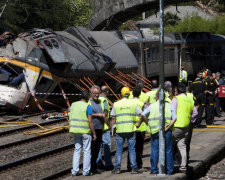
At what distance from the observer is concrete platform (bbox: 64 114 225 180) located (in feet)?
32.9

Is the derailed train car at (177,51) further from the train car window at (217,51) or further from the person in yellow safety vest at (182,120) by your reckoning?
the person in yellow safety vest at (182,120)

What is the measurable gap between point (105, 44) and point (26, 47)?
497 centimetres

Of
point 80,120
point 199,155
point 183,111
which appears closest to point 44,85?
point 199,155

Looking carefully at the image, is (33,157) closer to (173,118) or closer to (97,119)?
(97,119)

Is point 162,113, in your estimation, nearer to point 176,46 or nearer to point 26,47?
point 26,47

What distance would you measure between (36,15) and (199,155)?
25.8 meters

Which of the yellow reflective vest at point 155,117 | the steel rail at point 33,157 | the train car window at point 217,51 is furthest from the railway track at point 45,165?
the train car window at point 217,51

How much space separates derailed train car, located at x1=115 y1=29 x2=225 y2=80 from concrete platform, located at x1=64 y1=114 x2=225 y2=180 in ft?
39.2

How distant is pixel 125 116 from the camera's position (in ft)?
33.5

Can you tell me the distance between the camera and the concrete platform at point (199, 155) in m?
10.0

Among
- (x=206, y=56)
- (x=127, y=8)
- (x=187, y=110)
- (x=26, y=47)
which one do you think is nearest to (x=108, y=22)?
(x=127, y=8)

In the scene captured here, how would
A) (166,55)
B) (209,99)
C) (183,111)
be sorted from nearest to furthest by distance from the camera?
(183,111) → (209,99) → (166,55)

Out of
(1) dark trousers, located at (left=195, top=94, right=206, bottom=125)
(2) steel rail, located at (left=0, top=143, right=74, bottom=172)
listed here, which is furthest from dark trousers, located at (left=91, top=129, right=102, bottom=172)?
(1) dark trousers, located at (left=195, top=94, right=206, bottom=125)

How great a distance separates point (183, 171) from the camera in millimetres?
10086
